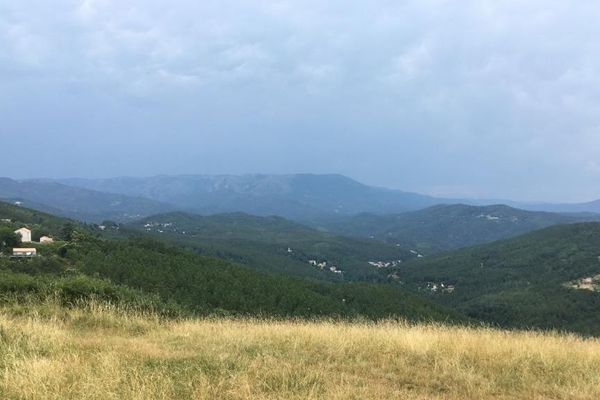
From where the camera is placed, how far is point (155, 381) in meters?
6.11

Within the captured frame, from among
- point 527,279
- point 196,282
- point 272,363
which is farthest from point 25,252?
point 527,279

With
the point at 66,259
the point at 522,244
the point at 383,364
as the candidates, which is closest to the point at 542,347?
the point at 383,364

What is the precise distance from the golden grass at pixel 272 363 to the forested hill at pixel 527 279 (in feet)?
237

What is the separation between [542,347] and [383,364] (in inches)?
149

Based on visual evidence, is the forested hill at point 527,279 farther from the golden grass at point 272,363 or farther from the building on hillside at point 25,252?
the golden grass at point 272,363

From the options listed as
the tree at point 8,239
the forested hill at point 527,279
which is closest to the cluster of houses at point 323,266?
the forested hill at point 527,279

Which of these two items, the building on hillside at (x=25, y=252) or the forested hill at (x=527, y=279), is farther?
the forested hill at (x=527, y=279)

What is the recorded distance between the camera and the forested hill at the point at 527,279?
88.4m

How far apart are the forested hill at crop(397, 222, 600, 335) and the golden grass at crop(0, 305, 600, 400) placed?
72.4m

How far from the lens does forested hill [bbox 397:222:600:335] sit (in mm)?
88438

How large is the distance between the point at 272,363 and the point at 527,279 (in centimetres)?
13499

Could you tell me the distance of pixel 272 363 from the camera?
24.4 feet

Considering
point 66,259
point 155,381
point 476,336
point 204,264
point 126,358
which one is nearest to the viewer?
point 155,381

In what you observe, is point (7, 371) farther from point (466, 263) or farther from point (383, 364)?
point (466, 263)
